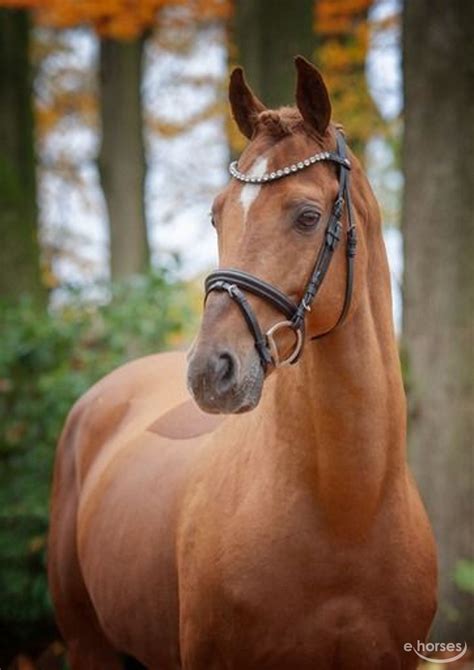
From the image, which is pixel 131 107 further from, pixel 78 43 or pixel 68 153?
pixel 68 153

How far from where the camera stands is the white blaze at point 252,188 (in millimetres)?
3432

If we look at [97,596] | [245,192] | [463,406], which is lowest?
[97,596]

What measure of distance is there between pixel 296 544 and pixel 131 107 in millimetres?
12559

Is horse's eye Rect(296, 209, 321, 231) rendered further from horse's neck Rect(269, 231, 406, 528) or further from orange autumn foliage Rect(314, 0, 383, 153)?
orange autumn foliage Rect(314, 0, 383, 153)

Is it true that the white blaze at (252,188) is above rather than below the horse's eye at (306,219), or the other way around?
above

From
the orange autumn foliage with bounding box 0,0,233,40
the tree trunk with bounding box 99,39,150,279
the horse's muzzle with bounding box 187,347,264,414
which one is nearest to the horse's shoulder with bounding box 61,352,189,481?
the horse's muzzle with bounding box 187,347,264,414

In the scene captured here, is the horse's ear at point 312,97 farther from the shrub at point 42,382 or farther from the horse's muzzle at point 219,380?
the shrub at point 42,382

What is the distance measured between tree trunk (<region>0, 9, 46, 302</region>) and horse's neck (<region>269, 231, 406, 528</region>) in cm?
776

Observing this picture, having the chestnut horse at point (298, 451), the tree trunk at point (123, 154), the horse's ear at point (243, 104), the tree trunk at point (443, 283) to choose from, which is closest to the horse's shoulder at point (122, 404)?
the chestnut horse at point (298, 451)

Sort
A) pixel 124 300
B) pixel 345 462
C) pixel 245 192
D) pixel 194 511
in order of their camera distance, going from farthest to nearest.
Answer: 1. pixel 124 300
2. pixel 194 511
3. pixel 345 462
4. pixel 245 192

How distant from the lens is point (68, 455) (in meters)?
5.84

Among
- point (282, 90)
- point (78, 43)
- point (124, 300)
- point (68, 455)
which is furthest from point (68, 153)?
point (68, 455)

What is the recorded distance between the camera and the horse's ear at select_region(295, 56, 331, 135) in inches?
136

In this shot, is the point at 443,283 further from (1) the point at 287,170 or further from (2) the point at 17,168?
(2) the point at 17,168
